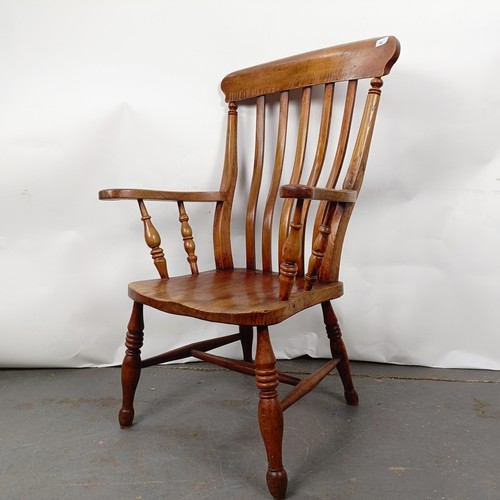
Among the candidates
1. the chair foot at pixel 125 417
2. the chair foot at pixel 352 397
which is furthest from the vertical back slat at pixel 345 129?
the chair foot at pixel 125 417

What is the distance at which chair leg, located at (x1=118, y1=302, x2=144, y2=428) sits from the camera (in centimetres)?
130

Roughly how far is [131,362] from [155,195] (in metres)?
0.50

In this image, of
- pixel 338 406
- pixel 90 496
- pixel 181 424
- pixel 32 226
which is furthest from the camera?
pixel 32 226

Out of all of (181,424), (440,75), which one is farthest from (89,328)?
(440,75)

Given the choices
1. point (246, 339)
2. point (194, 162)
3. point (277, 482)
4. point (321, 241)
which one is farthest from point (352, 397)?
point (194, 162)

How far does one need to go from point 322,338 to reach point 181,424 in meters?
0.69

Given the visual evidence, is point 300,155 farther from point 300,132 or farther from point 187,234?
point 187,234

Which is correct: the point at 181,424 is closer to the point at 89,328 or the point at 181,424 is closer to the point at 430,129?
the point at 89,328

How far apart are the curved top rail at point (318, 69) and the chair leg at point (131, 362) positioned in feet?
2.75

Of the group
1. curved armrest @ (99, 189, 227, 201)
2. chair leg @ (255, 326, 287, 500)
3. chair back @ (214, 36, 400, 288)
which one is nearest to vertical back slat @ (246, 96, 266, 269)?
chair back @ (214, 36, 400, 288)

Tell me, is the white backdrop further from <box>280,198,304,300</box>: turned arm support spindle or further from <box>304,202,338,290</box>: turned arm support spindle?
<box>280,198,304,300</box>: turned arm support spindle

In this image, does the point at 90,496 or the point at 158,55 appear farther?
the point at 158,55

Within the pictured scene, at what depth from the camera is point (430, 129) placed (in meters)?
1.66

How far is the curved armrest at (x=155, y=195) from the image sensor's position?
129 cm
